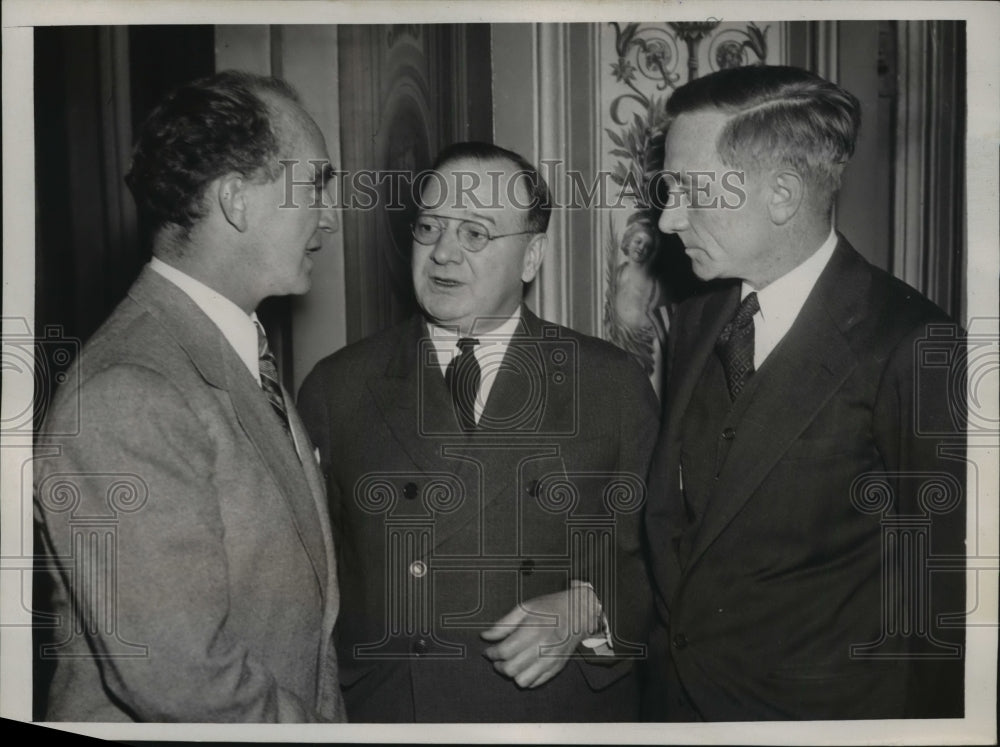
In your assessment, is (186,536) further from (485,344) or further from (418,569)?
(485,344)

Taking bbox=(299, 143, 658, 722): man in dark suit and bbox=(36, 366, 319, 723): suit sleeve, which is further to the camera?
bbox=(299, 143, 658, 722): man in dark suit

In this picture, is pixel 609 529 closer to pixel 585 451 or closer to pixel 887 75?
pixel 585 451

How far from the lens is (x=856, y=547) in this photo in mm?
2238

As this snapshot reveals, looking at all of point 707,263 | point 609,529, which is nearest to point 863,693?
point 609,529

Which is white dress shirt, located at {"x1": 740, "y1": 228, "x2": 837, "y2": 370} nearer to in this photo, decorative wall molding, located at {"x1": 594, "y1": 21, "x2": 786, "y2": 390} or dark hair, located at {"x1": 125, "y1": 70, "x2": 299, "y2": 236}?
decorative wall molding, located at {"x1": 594, "y1": 21, "x2": 786, "y2": 390}

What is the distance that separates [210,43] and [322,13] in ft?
0.77

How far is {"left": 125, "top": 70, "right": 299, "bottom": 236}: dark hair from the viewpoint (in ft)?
7.19

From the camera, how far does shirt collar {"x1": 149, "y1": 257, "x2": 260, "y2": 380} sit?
217cm

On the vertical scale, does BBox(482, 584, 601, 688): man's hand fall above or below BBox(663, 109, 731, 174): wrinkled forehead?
below

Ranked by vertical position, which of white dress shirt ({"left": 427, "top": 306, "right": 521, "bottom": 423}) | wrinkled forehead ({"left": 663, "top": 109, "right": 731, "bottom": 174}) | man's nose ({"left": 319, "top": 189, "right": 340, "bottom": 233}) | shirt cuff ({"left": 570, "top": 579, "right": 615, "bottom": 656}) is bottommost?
shirt cuff ({"left": 570, "top": 579, "right": 615, "bottom": 656})

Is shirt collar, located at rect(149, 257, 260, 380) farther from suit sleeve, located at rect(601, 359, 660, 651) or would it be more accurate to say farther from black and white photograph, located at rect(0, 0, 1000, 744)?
suit sleeve, located at rect(601, 359, 660, 651)

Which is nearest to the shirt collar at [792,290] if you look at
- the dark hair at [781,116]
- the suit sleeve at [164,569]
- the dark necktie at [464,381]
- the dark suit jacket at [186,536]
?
the dark hair at [781,116]

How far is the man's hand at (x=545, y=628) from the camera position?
88.7 inches

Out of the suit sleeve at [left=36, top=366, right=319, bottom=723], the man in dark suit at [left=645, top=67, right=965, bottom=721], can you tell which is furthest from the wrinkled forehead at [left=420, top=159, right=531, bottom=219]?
the suit sleeve at [left=36, top=366, right=319, bottom=723]
